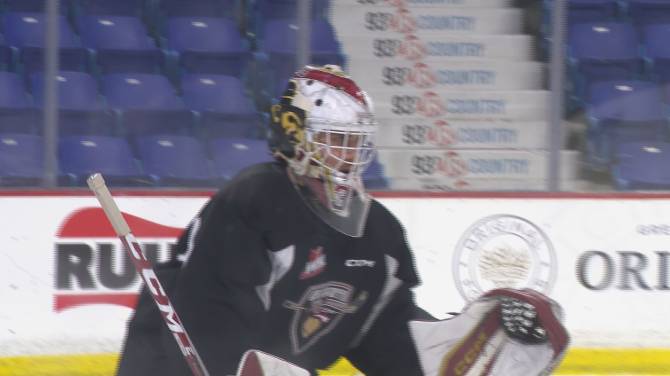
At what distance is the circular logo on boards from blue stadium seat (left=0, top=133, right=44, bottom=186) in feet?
5.41

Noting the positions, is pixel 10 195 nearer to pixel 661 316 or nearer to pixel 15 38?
pixel 15 38

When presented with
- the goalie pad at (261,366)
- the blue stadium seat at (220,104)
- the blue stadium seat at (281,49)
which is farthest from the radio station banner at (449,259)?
the goalie pad at (261,366)

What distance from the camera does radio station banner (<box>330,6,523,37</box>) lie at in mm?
5227

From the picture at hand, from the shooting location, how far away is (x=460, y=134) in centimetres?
525

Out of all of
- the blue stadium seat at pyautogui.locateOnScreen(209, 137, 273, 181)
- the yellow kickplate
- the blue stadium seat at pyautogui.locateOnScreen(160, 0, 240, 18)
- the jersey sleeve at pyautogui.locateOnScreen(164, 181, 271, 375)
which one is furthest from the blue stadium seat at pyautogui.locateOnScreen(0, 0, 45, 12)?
the jersey sleeve at pyautogui.locateOnScreen(164, 181, 271, 375)

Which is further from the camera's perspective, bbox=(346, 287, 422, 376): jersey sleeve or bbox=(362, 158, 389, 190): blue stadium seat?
bbox=(362, 158, 389, 190): blue stadium seat

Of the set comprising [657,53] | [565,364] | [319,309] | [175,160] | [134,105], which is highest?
[657,53]

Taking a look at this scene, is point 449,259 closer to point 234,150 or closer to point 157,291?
point 234,150

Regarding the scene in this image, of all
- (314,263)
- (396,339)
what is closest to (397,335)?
(396,339)

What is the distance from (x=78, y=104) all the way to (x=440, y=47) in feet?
4.77

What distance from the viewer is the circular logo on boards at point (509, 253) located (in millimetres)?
5160

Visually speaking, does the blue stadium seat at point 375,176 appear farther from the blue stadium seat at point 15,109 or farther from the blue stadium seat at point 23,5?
the blue stadium seat at point 23,5

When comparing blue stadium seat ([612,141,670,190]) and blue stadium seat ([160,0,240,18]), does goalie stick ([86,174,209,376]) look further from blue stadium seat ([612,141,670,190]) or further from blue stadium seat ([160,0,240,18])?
blue stadium seat ([612,141,670,190])

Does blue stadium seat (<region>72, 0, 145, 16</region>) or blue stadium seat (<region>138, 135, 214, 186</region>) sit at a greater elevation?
blue stadium seat (<region>72, 0, 145, 16</region>)
